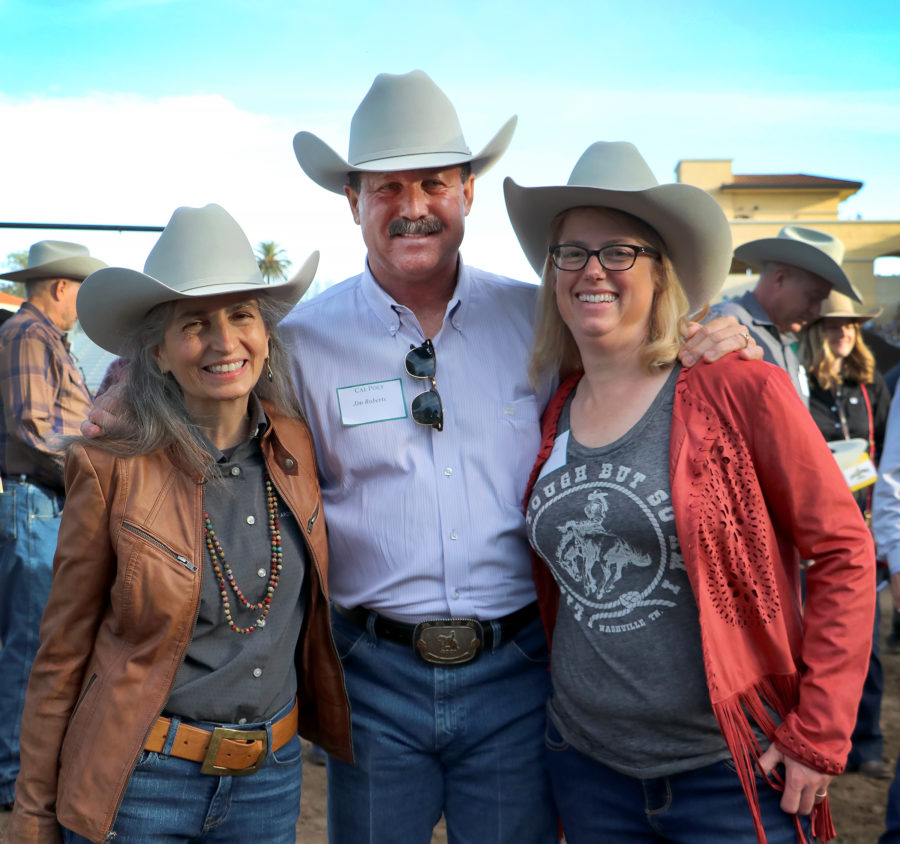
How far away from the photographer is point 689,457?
1.88m

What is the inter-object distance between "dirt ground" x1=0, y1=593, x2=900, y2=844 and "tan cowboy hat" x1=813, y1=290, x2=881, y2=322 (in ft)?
7.73

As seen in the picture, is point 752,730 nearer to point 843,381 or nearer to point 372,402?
point 372,402

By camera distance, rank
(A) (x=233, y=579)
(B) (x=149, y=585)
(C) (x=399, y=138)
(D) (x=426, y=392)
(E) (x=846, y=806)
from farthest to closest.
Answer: (E) (x=846, y=806)
(C) (x=399, y=138)
(D) (x=426, y=392)
(A) (x=233, y=579)
(B) (x=149, y=585)

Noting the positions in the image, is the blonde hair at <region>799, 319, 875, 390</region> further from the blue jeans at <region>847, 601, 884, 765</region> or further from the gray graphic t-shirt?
the gray graphic t-shirt

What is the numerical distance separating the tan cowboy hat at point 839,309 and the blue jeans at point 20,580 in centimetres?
444

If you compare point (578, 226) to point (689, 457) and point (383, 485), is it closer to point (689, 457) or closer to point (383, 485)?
point (689, 457)

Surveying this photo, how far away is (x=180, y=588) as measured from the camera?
1.93m

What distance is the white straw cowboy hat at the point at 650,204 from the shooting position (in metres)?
2.10

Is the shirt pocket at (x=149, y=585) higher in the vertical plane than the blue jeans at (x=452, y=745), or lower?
higher

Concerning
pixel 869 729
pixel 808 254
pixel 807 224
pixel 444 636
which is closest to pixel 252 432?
pixel 444 636

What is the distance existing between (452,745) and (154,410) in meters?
1.21

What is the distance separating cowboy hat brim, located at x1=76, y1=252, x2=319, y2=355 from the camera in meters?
2.02

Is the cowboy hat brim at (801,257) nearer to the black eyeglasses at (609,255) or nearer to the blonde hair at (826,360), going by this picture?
the blonde hair at (826,360)

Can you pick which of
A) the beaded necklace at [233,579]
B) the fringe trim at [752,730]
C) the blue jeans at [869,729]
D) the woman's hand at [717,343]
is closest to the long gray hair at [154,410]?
the beaded necklace at [233,579]
